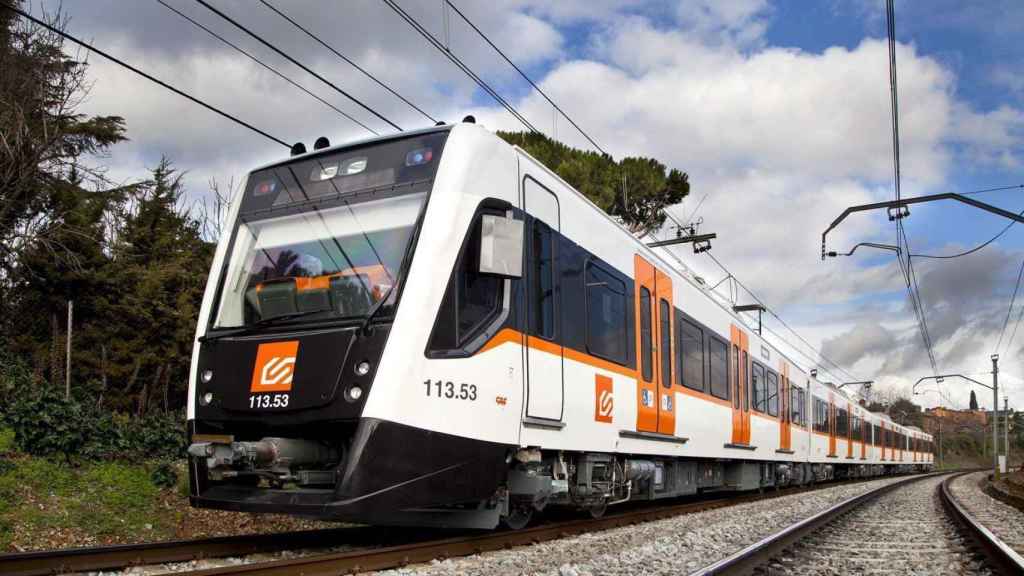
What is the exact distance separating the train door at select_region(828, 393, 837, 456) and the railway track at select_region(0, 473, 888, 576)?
55.9 ft

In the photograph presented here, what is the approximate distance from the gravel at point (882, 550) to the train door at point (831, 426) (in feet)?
40.2

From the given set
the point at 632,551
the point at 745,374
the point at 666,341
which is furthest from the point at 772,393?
the point at 632,551

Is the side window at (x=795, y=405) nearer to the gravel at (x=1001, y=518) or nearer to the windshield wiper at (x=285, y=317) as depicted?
the gravel at (x=1001, y=518)

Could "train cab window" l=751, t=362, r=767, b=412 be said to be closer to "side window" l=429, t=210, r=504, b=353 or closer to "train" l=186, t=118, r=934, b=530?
"train" l=186, t=118, r=934, b=530

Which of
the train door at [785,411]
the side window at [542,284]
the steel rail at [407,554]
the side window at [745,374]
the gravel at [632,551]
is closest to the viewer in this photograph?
the steel rail at [407,554]

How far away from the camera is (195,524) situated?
965 cm

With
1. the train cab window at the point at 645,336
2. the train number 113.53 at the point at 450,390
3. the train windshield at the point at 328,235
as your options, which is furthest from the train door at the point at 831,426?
the train windshield at the point at 328,235

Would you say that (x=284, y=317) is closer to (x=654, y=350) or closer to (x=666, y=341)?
(x=654, y=350)

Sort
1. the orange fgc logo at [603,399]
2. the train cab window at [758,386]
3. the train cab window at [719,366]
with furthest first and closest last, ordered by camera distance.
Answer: the train cab window at [758,386], the train cab window at [719,366], the orange fgc logo at [603,399]

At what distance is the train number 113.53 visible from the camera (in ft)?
20.2

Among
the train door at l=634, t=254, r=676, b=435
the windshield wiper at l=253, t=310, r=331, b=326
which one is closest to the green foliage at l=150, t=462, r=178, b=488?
the windshield wiper at l=253, t=310, r=331, b=326

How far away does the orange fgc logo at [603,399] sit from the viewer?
8.34 m

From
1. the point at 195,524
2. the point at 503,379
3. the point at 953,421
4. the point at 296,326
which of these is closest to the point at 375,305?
the point at 296,326

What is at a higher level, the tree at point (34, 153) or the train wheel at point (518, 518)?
the tree at point (34, 153)
